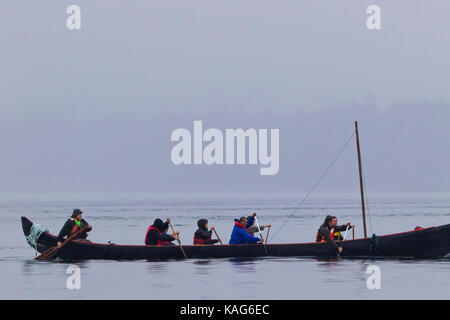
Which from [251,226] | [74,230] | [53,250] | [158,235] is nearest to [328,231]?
[251,226]

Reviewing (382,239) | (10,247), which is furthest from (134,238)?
(382,239)

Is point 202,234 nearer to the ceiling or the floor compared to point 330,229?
nearer to the floor

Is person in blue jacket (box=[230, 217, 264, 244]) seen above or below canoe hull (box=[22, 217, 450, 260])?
above

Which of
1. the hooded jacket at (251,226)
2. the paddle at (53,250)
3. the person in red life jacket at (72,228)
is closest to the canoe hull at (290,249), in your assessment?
the paddle at (53,250)

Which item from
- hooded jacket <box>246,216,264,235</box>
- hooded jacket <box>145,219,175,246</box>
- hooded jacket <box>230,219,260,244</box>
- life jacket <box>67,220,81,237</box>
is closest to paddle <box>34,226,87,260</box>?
life jacket <box>67,220,81,237</box>

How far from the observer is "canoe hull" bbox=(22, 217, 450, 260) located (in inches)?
1043

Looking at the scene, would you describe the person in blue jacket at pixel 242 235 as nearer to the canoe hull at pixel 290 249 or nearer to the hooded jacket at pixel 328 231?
the canoe hull at pixel 290 249

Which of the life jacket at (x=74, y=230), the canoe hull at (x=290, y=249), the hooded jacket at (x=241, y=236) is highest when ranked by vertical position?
the life jacket at (x=74, y=230)

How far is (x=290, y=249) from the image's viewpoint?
27.2 metres

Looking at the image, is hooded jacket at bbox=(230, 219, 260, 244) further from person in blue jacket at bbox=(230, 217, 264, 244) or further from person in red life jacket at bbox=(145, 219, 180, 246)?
person in red life jacket at bbox=(145, 219, 180, 246)

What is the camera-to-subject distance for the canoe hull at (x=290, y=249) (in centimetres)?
2648

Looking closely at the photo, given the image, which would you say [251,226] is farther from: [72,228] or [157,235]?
[72,228]
